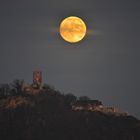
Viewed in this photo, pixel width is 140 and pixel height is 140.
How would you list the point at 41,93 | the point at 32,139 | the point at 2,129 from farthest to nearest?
the point at 41,93, the point at 2,129, the point at 32,139

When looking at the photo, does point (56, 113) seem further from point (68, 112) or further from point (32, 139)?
point (32, 139)

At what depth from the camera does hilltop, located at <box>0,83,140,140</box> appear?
565 feet

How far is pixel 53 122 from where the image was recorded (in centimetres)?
17888

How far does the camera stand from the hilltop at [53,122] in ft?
565

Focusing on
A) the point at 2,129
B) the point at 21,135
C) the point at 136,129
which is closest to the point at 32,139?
the point at 21,135

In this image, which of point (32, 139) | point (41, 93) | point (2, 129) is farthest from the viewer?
point (41, 93)

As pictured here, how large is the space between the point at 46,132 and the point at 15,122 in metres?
16.9

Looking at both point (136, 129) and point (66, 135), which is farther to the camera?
point (136, 129)

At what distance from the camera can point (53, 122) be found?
17888cm

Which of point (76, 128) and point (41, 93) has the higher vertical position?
point (41, 93)

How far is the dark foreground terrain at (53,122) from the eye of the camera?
17212 cm

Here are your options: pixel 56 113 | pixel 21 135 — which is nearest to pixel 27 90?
pixel 56 113

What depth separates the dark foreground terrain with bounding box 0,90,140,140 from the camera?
172 metres

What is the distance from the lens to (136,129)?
18862 cm
